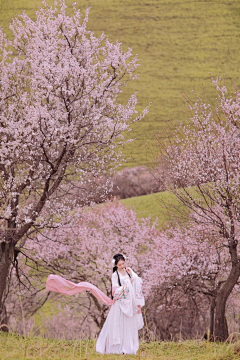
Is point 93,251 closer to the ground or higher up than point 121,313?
higher up

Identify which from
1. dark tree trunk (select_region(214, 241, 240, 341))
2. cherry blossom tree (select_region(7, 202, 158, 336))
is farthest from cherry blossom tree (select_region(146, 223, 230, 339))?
dark tree trunk (select_region(214, 241, 240, 341))

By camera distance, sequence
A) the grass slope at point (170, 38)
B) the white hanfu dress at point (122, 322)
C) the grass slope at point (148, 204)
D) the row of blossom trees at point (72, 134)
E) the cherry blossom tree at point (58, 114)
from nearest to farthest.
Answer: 1. the white hanfu dress at point (122, 322)
2. the cherry blossom tree at point (58, 114)
3. the row of blossom trees at point (72, 134)
4. the grass slope at point (148, 204)
5. the grass slope at point (170, 38)

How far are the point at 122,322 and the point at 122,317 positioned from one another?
81mm

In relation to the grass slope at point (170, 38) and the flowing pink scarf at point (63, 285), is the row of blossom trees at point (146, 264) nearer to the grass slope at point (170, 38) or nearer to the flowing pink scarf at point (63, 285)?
the flowing pink scarf at point (63, 285)

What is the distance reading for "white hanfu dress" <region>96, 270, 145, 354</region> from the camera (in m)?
6.70

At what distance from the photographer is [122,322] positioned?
678 cm

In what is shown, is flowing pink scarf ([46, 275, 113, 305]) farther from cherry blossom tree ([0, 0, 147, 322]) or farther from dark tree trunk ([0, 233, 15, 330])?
dark tree trunk ([0, 233, 15, 330])

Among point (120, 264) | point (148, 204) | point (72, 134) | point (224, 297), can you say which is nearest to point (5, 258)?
point (72, 134)

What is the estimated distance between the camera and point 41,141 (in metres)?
8.36

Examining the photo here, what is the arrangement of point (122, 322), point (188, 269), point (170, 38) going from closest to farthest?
point (122, 322) < point (188, 269) < point (170, 38)

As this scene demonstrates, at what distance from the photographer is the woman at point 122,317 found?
22.0 feet

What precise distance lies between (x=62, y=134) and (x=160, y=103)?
30627 millimetres

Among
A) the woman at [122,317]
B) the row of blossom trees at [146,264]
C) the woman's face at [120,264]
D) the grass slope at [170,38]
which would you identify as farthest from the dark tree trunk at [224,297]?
the grass slope at [170,38]

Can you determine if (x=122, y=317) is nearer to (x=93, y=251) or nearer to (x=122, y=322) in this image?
(x=122, y=322)
